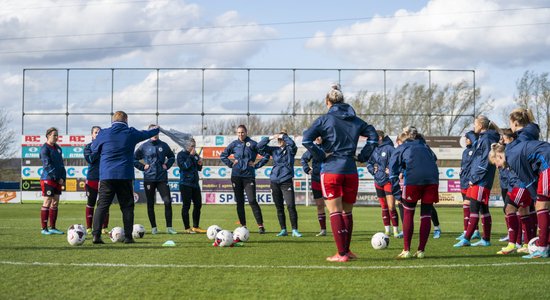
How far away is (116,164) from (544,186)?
6618 millimetres

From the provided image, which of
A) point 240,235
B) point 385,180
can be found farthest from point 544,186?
point 385,180

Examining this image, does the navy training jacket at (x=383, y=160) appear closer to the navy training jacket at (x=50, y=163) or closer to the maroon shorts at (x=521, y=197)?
the maroon shorts at (x=521, y=197)

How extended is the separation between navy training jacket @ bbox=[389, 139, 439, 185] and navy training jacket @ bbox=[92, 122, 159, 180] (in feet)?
14.1

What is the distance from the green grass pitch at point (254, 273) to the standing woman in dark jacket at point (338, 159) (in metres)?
0.48

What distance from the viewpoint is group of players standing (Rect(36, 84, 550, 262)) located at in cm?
913

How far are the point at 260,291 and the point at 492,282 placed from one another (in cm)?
251

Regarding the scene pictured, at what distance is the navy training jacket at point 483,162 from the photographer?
11602 millimetres

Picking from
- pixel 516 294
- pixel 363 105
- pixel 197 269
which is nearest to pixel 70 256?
pixel 197 269

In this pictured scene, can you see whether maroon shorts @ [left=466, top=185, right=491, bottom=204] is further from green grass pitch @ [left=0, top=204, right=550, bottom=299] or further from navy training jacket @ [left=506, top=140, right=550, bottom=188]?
navy training jacket @ [left=506, top=140, right=550, bottom=188]

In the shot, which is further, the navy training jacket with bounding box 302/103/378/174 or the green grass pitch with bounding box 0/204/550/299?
the navy training jacket with bounding box 302/103/378/174

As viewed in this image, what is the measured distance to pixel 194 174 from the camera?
15.3m

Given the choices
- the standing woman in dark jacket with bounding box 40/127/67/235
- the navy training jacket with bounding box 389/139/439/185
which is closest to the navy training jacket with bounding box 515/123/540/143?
the navy training jacket with bounding box 389/139/439/185

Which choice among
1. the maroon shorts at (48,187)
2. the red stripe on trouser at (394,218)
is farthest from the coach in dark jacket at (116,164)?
the red stripe on trouser at (394,218)

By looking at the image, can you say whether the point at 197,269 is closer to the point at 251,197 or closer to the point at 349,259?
the point at 349,259
